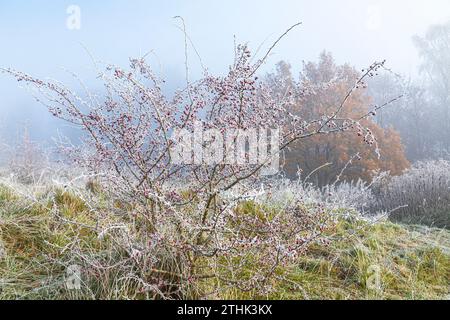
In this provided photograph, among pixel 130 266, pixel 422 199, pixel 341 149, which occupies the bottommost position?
pixel 130 266

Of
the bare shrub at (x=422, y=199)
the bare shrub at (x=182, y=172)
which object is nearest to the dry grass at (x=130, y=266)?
the bare shrub at (x=182, y=172)

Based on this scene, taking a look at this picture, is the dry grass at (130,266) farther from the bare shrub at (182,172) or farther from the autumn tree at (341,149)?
the autumn tree at (341,149)

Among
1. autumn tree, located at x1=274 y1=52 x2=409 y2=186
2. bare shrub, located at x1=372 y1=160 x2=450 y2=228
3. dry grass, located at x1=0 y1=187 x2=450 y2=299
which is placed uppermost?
autumn tree, located at x1=274 y1=52 x2=409 y2=186

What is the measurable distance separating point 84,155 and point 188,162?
1553mm

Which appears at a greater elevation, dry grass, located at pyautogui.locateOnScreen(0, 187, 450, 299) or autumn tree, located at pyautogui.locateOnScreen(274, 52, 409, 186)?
autumn tree, located at pyautogui.locateOnScreen(274, 52, 409, 186)

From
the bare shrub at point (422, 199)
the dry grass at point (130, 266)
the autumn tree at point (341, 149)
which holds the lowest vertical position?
the dry grass at point (130, 266)

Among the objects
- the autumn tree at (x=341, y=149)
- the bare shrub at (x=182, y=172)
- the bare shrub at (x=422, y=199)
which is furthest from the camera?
the autumn tree at (x=341, y=149)

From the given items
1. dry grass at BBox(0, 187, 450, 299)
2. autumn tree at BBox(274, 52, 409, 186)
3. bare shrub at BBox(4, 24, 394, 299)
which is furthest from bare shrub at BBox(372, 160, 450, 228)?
bare shrub at BBox(4, 24, 394, 299)

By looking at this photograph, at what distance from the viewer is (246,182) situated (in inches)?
147

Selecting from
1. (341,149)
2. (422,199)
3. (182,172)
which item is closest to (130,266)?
(182,172)

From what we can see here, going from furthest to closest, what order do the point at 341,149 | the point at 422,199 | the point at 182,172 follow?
the point at 341,149 → the point at 422,199 → the point at 182,172

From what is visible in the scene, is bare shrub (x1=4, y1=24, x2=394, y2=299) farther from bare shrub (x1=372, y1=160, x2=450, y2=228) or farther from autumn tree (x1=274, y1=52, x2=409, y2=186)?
autumn tree (x1=274, y1=52, x2=409, y2=186)

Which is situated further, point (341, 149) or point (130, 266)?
point (341, 149)

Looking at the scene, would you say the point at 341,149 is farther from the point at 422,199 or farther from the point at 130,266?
the point at 130,266
